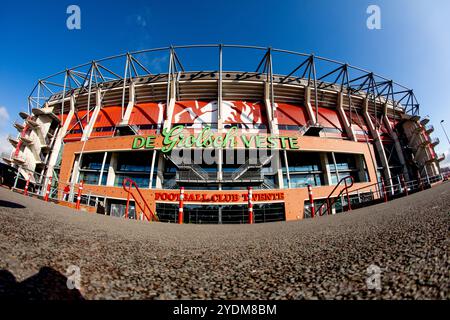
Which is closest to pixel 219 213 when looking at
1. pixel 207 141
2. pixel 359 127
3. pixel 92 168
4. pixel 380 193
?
pixel 207 141

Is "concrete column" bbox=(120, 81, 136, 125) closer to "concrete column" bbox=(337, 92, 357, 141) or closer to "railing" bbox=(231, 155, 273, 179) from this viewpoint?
"railing" bbox=(231, 155, 273, 179)

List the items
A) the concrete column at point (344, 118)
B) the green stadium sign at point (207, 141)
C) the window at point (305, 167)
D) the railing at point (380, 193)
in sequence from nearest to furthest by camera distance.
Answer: the railing at point (380, 193), the green stadium sign at point (207, 141), the window at point (305, 167), the concrete column at point (344, 118)

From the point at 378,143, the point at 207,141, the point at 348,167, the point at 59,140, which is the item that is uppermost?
the point at 59,140

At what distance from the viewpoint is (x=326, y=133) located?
20.3 m

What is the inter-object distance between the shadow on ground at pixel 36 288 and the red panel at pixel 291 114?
2065cm

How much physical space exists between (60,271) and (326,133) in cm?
2324

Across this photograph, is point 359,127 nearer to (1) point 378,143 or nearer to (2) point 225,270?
(1) point 378,143

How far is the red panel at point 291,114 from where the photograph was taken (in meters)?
19.9

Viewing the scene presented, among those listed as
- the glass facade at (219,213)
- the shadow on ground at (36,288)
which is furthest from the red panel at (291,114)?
the shadow on ground at (36,288)

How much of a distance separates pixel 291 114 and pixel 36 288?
22.2m

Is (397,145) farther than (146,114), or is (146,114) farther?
(397,145)

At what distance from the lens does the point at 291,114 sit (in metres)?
20.5

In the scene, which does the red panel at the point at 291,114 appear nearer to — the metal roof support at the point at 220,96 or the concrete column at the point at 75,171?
the metal roof support at the point at 220,96
